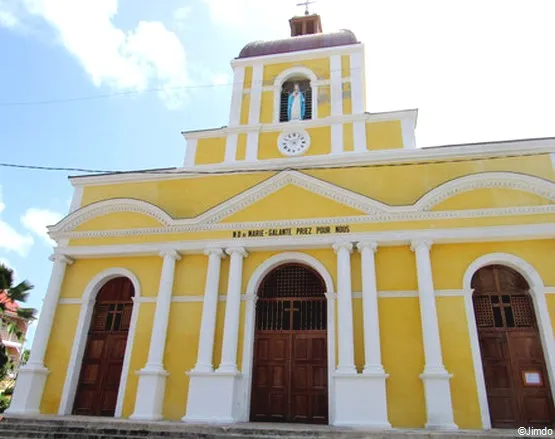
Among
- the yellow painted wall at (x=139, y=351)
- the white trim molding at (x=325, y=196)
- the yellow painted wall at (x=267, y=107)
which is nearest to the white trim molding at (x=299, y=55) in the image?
the yellow painted wall at (x=267, y=107)

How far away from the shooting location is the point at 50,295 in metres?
11.5

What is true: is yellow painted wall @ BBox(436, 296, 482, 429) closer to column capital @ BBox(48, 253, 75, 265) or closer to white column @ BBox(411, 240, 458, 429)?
white column @ BBox(411, 240, 458, 429)

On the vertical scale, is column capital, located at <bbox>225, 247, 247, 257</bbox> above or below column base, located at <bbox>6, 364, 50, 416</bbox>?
above

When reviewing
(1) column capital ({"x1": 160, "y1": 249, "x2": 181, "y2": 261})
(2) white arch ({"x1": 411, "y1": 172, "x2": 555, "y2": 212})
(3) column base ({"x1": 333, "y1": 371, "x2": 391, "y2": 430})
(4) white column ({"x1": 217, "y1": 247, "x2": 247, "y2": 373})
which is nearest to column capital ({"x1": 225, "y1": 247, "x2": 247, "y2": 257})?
(4) white column ({"x1": 217, "y1": 247, "x2": 247, "y2": 373})

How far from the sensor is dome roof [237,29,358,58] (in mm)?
14133

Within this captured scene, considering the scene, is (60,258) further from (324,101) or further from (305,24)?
(305,24)

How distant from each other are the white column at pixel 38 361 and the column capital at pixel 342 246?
24.3 ft

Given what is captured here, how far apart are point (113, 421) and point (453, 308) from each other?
7735mm

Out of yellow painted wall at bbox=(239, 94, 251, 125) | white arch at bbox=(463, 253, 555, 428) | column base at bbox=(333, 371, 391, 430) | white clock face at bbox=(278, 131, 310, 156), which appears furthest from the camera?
yellow painted wall at bbox=(239, 94, 251, 125)

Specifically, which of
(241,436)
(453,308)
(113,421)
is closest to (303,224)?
(453,308)

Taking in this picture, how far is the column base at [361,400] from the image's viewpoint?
8.59 m

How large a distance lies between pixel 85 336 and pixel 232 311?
4.23 m

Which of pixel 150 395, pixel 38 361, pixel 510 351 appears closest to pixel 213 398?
pixel 150 395

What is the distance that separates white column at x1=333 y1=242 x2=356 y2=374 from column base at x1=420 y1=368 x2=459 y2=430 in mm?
1520
